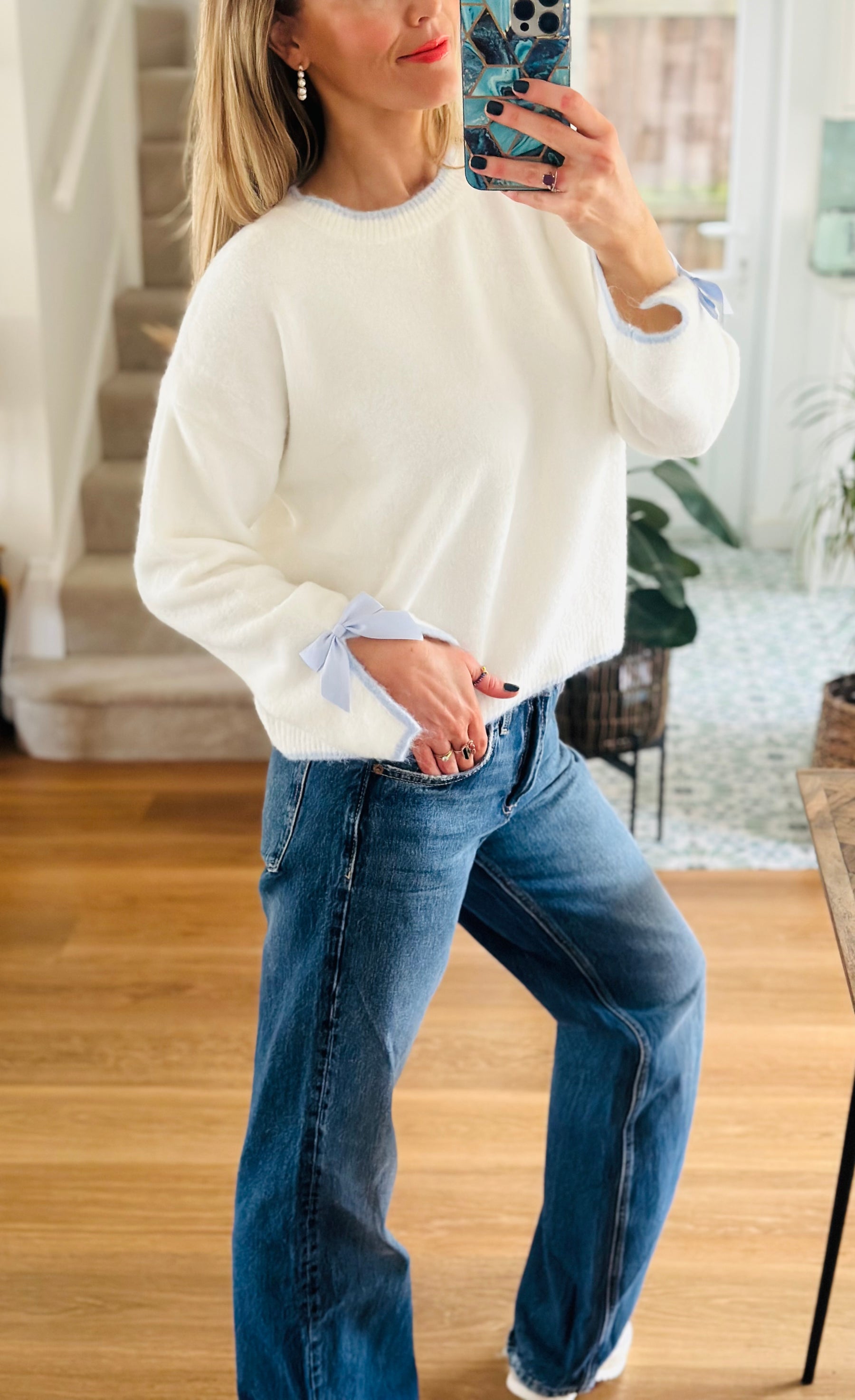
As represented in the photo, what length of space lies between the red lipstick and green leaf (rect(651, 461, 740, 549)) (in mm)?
1594

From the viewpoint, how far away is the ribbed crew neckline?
106 centimetres

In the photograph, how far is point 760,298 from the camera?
4949mm

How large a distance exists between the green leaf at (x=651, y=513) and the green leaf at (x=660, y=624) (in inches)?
6.2

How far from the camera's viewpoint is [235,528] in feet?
3.55

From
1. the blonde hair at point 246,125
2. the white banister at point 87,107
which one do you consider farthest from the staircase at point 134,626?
the blonde hair at point 246,125

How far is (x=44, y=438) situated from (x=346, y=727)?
2765 millimetres

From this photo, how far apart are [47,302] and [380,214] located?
2739mm

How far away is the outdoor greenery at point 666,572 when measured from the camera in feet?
8.45

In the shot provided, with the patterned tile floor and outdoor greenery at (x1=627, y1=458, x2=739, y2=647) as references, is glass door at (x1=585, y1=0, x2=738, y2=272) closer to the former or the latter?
the patterned tile floor

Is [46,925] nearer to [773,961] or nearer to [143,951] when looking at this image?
[143,951]

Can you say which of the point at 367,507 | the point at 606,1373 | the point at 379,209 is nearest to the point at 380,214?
the point at 379,209

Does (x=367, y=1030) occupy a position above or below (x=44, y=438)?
above

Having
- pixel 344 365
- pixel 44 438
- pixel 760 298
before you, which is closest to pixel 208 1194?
pixel 344 365

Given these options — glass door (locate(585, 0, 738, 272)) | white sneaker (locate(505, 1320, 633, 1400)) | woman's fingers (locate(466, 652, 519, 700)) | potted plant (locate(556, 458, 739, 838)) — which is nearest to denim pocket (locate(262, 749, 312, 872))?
woman's fingers (locate(466, 652, 519, 700))
